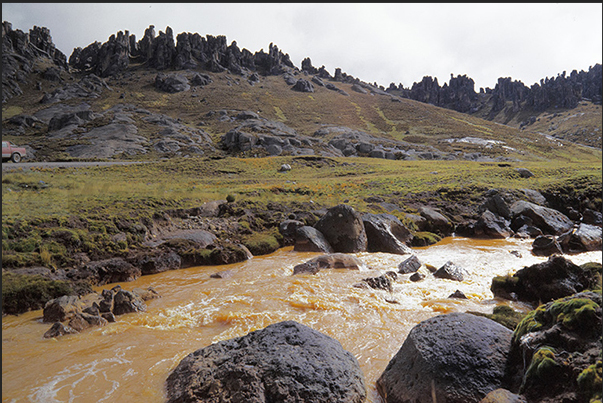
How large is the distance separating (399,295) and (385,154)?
7745 cm

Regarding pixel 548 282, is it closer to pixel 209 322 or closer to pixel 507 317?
pixel 507 317

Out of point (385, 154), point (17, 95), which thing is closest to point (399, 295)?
point (385, 154)

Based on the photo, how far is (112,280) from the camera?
13539 mm

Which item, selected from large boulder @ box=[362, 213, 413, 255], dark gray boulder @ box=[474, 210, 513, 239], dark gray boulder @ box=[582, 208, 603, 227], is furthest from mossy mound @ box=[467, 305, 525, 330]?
dark gray boulder @ box=[582, 208, 603, 227]

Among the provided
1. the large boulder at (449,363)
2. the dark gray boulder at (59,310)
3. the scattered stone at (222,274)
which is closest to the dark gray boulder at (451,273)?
the large boulder at (449,363)

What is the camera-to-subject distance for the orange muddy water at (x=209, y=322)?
22.7 ft

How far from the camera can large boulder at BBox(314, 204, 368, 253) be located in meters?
18.5

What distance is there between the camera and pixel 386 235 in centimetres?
1917

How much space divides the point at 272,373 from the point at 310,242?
41.4ft

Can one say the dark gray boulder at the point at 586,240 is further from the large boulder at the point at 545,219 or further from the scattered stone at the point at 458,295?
the scattered stone at the point at 458,295

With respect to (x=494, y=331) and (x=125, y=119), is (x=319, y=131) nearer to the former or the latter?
(x=125, y=119)

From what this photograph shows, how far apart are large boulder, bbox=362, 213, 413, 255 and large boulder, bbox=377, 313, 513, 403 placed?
1205cm

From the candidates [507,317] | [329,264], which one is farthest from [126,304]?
[507,317]

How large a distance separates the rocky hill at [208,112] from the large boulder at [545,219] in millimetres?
40889
